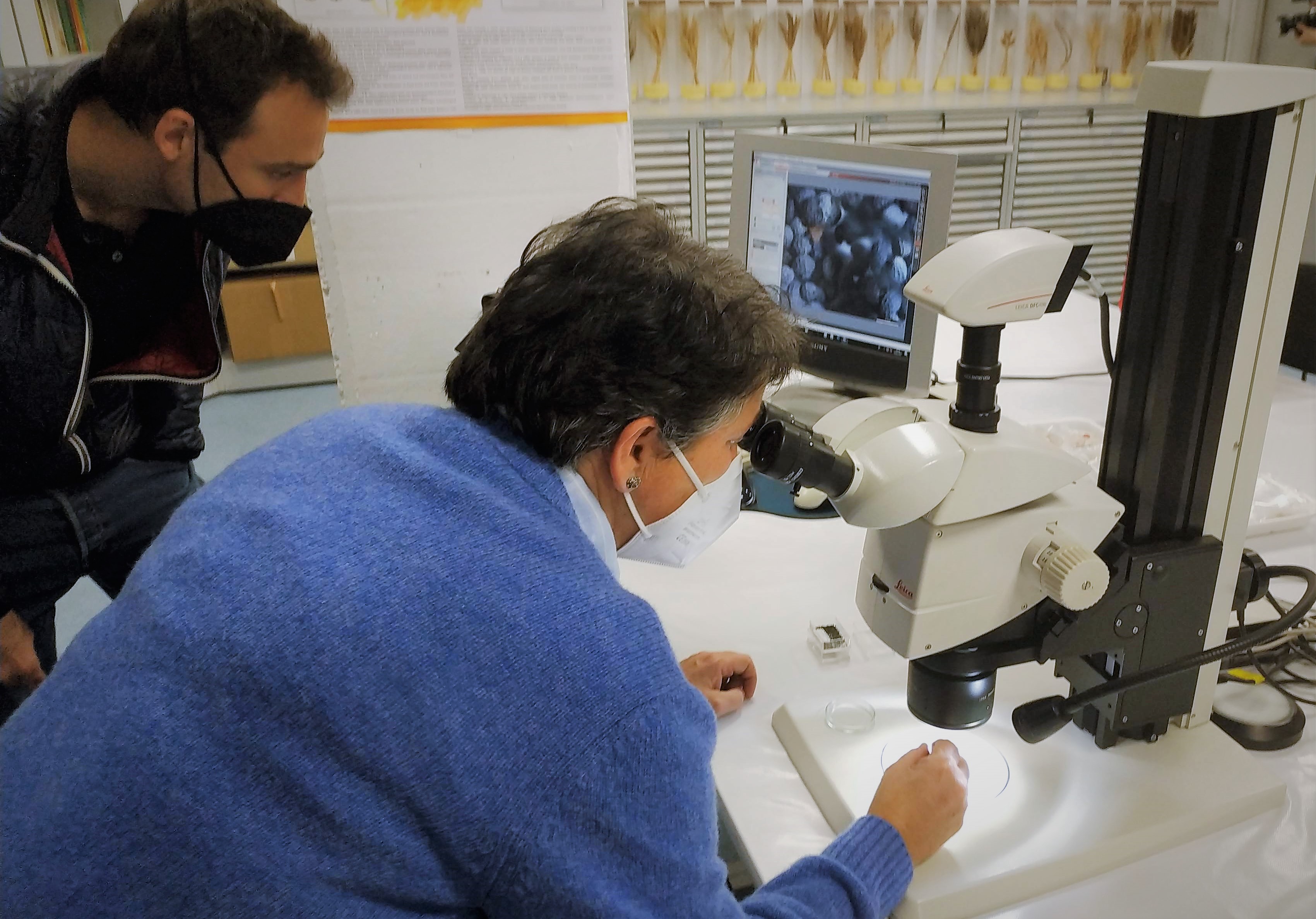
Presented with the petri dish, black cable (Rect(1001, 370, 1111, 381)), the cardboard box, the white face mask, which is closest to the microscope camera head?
the white face mask

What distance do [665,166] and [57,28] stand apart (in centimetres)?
219

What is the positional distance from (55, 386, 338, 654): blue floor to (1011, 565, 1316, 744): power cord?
288cm

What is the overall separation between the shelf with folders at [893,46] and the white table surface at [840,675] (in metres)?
2.09

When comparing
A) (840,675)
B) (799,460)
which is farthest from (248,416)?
(799,460)

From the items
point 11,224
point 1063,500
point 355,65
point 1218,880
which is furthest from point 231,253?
point 1218,880

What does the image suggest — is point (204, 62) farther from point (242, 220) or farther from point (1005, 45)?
point (1005, 45)

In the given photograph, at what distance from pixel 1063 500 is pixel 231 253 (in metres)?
1.33

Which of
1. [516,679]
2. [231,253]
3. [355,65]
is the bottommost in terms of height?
[516,679]

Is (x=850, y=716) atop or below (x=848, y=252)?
below

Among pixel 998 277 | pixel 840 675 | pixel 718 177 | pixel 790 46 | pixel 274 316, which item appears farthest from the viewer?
pixel 274 316

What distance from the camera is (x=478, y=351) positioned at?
0.81m

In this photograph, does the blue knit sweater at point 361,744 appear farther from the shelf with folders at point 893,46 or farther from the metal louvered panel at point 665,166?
the shelf with folders at point 893,46

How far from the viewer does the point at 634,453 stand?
2.66ft

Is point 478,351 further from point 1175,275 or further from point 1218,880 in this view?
point 1218,880
